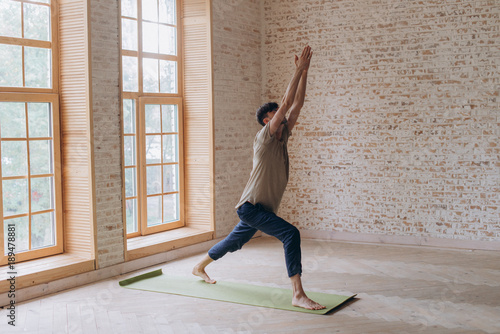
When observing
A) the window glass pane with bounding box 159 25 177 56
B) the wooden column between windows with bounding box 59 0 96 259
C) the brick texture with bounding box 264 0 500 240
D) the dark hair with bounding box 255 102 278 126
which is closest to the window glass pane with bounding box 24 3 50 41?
the wooden column between windows with bounding box 59 0 96 259

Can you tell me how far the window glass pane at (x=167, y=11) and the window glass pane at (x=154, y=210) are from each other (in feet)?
7.21

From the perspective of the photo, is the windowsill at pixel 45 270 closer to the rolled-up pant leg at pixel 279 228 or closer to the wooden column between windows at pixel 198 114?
the rolled-up pant leg at pixel 279 228

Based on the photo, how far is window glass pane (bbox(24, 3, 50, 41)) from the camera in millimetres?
5344

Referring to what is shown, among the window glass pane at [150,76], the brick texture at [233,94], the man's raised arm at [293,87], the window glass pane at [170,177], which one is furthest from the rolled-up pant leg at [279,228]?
the window glass pane at [150,76]

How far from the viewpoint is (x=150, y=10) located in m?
6.68

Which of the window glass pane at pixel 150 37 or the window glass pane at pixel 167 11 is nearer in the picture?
the window glass pane at pixel 150 37

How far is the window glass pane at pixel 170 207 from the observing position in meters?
6.98

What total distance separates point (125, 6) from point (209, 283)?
10.8 ft

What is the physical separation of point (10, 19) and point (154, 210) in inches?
107

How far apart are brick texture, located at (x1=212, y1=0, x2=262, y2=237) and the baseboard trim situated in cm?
122

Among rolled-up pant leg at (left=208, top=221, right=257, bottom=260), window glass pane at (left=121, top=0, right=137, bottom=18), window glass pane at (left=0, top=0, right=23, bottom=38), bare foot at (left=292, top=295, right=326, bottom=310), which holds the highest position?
window glass pane at (left=121, top=0, right=137, bottom=18)

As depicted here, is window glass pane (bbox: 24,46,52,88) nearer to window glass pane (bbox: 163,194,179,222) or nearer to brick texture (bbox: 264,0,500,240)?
window glass pane (bbox: 163,194,179,222)

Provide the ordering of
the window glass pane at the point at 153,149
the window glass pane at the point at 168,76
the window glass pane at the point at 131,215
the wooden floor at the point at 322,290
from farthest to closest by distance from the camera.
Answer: the window glass pane at the point at 168,76, the window glass pane at the point at 153,149, the window glass pane at the point at 131,215, the wooden floor at the point at 322,290

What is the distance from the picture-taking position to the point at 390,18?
714 cm
